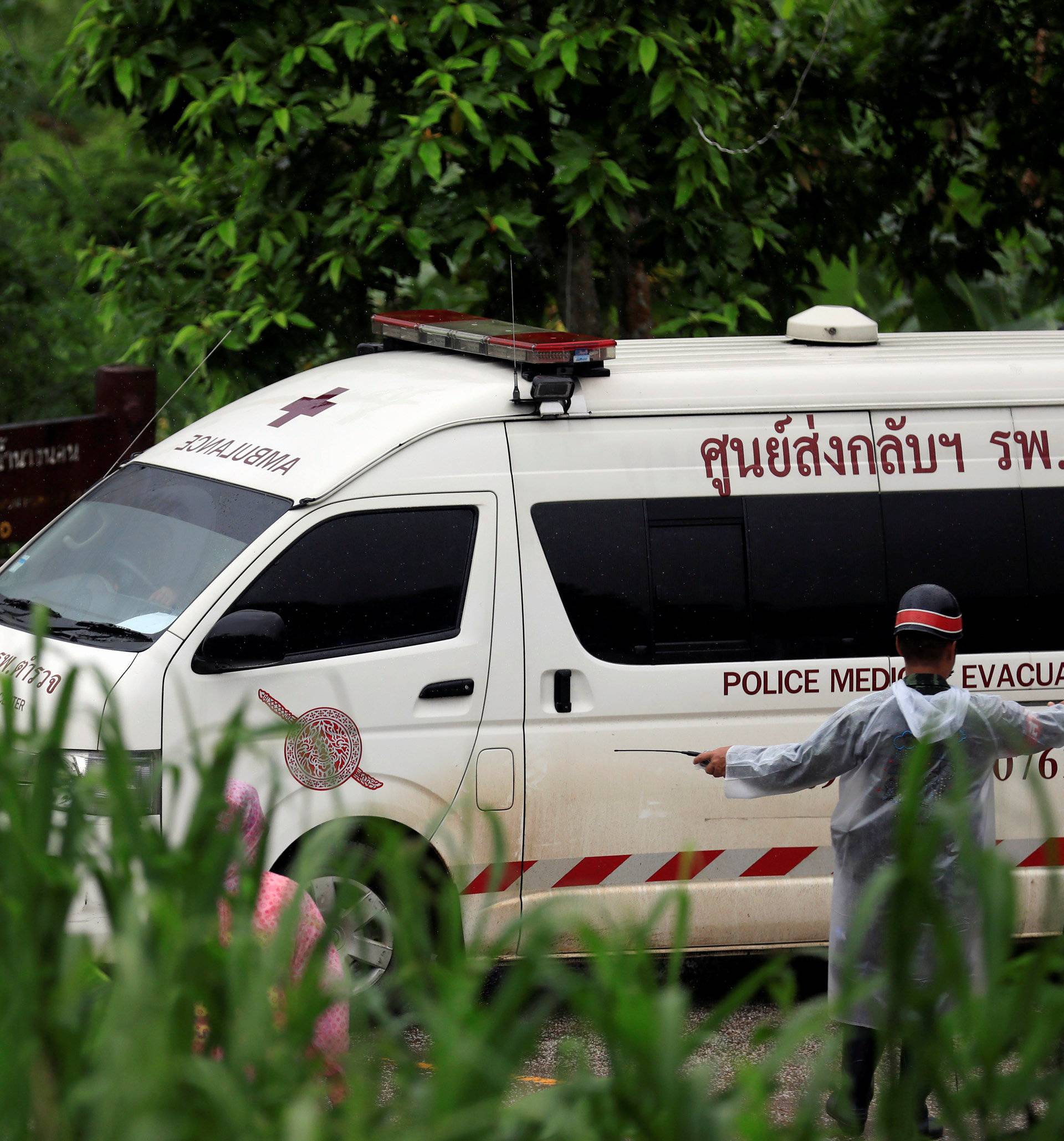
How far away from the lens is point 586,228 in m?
8.22

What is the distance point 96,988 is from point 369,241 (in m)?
6.43

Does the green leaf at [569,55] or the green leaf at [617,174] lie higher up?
the green leaf at [569,55]

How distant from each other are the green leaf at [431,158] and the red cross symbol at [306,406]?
186cm

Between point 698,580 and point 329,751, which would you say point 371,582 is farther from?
point 698,580

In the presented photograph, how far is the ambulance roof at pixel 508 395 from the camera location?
5.57 metres

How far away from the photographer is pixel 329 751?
17.3ft

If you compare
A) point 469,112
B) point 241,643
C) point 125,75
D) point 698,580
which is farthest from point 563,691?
point 125,75

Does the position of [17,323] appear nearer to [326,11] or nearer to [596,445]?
[326,11]

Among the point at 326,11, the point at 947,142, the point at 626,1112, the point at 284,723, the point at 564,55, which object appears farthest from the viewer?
the point at 947,142

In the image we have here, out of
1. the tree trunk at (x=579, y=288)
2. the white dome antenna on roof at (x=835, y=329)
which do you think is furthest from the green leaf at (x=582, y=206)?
the white dome antenna on roof at (x=835, y=329)

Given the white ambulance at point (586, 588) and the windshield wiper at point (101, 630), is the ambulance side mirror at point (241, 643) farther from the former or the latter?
the windshield wiper at point (101, 630)

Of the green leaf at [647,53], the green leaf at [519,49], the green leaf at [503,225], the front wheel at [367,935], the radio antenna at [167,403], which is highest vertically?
the green leaf at [519,49]

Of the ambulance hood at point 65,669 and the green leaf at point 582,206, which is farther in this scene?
the green leaf at point 582,206

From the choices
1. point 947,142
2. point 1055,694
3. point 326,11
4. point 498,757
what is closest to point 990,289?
point 947,142
